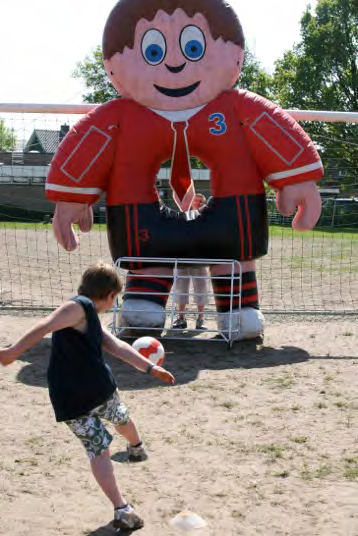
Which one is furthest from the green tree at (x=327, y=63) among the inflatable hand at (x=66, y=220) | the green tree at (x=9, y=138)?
the inflatable hand at (x=66, y=220)

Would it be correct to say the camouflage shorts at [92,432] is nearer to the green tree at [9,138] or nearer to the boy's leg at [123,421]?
the boy's leg at [123,421]

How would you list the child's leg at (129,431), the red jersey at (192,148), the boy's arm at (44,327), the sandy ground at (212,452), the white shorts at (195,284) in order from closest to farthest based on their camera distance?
the boy's arm at (44,327) < the sandy ground at (212,452) < the child's leg at (129,431) < the red jersey at (192,148) < the white shorts at (195,284)

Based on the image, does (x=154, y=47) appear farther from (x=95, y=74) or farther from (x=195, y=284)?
(x=95, y=74)

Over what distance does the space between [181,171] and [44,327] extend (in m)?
4.28

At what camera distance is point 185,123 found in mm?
6633

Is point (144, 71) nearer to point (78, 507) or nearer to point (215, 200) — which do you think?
point (215, 200)

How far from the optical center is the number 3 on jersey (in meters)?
6.61

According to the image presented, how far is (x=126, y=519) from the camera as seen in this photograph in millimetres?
2998

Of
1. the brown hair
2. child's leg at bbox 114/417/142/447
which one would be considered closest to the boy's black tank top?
child's leg at bbox 114/417/142/447

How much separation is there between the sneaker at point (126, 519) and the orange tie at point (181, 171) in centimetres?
436

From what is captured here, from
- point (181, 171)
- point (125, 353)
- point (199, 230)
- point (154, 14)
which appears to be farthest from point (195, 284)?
point (125, 353)

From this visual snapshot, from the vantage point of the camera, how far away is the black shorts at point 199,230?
6.61m

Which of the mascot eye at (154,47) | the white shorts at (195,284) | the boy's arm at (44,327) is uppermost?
the mascot eye at (154,47)

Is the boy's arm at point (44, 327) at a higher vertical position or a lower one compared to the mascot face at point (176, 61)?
lower
